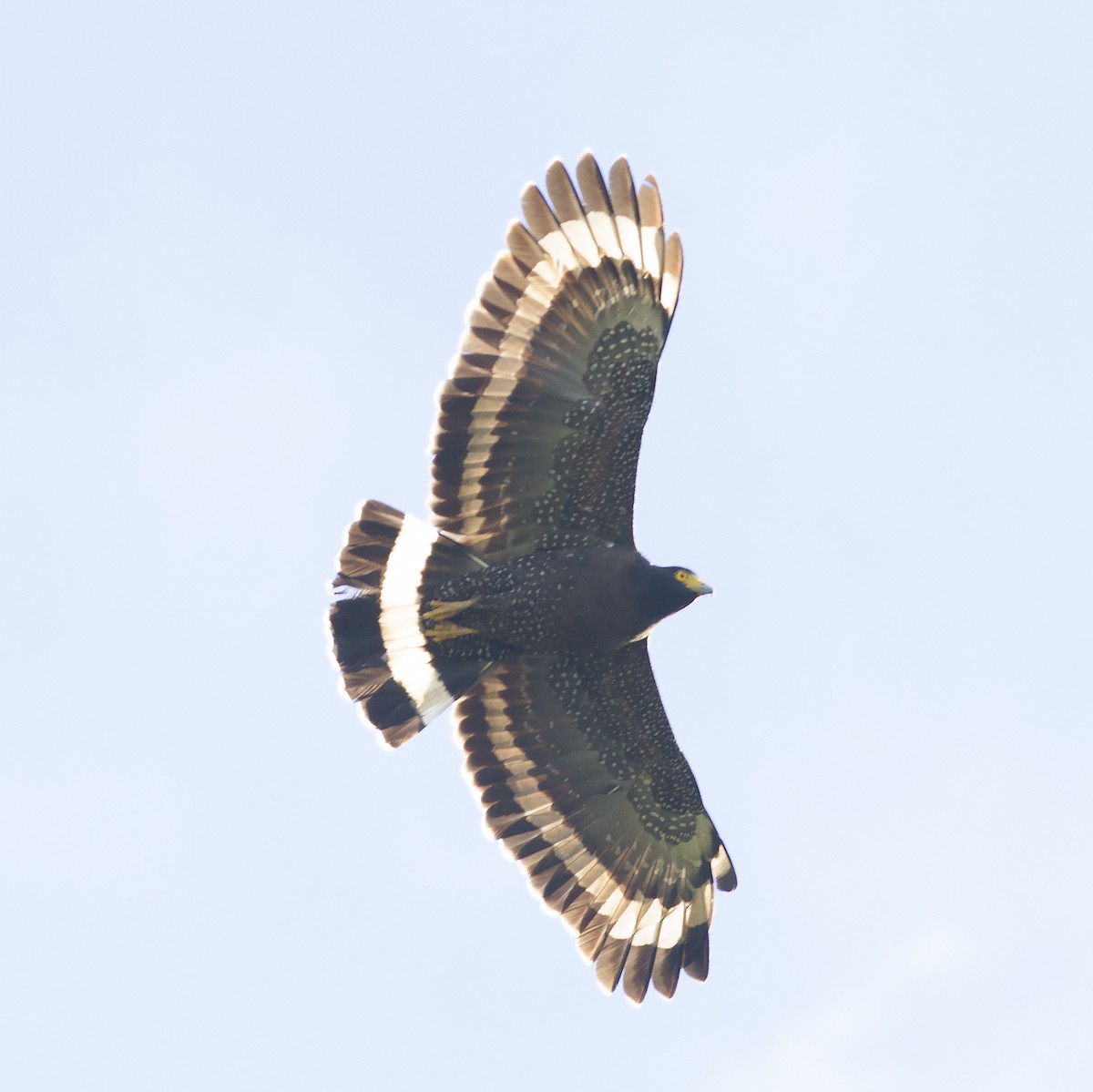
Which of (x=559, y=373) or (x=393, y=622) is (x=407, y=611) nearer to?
(x=393, y=622)

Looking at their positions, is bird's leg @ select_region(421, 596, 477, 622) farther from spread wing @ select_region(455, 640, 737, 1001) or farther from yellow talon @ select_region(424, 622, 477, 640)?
spread wing @ select_region(455, 640, 737, 1001)

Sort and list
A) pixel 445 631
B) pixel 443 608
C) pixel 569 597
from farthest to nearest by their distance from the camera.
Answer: pixel 445 631 < pixel 443 608 < pixel 569 597

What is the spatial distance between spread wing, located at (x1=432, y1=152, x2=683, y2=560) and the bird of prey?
0.06 feet

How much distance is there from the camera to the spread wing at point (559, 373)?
16.8 meters

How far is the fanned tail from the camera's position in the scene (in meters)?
17.4

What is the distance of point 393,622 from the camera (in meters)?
17.6

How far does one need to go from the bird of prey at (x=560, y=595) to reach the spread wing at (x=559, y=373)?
0.02 meters

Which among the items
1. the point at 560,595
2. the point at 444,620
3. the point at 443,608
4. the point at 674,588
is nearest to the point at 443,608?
the point at 443,608

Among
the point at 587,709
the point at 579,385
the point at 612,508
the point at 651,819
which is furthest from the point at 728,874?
the point at 579,385

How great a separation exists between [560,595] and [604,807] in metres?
2.42

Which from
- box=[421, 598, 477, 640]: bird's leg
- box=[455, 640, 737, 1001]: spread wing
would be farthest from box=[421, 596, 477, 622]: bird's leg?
box=[455, 640, 737, 1001]: spread wing

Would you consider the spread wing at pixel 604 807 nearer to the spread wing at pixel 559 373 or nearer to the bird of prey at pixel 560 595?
the bird of prey at pixel 560 595

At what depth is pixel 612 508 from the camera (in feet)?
57.4

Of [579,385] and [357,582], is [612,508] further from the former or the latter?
[357,582]
